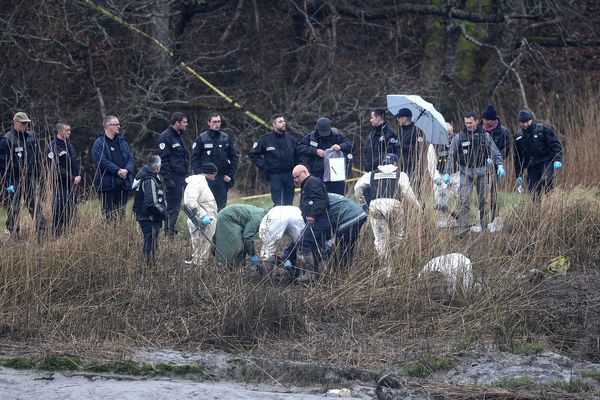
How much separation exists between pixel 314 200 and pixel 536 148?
4.15 m

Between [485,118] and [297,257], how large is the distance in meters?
3.92

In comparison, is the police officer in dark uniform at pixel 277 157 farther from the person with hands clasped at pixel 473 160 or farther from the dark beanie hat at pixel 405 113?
the person with hands clasped at pixel 473 160

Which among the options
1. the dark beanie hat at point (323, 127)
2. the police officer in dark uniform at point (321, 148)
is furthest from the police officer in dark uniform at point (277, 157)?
the dark beanie hat at point (323, 127)

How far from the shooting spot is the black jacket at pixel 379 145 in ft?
46.9

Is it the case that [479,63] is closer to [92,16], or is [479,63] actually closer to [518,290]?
[92,16]

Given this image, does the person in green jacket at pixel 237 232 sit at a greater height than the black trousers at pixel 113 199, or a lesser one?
lesser

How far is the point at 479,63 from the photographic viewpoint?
25.0m

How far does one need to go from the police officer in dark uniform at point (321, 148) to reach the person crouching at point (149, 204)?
10.2 feet

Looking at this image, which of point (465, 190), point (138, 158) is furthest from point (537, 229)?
point (138, 158)

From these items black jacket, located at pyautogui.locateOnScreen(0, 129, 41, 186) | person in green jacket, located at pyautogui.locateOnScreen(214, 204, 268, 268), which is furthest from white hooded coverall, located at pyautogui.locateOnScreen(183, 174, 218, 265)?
black jacket, located at pyautogui.locateOnScreen(0, 129, 41, 186)

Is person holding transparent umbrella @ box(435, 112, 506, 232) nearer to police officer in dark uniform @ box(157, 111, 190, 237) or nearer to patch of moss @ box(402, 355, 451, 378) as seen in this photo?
patch of moss @ box(402, 355, 451, 378)

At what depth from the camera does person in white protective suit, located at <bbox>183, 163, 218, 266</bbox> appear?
12.7 metres

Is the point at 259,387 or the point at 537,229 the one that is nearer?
the point at 259,387

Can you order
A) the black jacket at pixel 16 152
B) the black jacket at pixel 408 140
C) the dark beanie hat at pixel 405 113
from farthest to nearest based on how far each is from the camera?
the dark beanie hat at pixel 405 113
the black jacket at pixel 408 140
the black jacket at pixel 16 152
